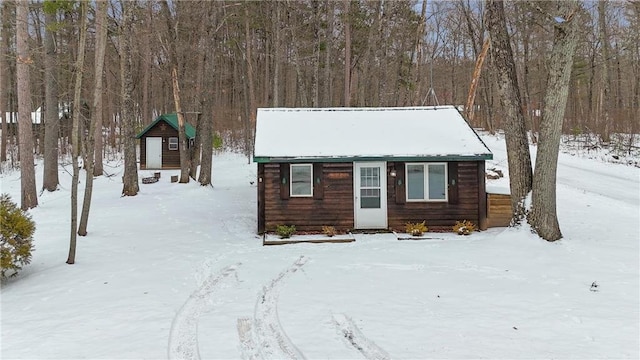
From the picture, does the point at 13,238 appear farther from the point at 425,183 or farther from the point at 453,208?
the point at 453,208

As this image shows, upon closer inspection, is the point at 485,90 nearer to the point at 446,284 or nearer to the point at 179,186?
the point at 179,186

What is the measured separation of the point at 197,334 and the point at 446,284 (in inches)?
168

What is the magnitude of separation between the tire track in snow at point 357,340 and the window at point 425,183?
6632 mm

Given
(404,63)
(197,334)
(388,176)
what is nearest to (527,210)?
(388,176)

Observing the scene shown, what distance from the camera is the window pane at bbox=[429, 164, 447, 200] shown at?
1185 cm

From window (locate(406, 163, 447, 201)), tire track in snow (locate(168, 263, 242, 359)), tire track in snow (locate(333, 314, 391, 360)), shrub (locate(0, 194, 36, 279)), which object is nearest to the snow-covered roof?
window (locate(406, 163, 447, 201))

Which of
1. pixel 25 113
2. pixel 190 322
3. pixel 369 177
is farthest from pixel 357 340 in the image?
pixel 25 113

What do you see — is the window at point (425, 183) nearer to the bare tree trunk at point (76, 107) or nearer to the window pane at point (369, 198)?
the window pane at point (369, 198)

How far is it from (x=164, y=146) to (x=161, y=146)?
0.62 ft

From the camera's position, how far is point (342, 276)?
25.6ft

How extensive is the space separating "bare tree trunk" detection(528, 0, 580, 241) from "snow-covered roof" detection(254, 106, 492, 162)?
1852mm

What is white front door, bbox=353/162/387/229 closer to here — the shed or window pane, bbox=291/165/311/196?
the shed

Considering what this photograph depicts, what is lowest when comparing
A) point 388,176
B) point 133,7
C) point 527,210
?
point 527,210

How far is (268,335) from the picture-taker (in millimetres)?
5297
